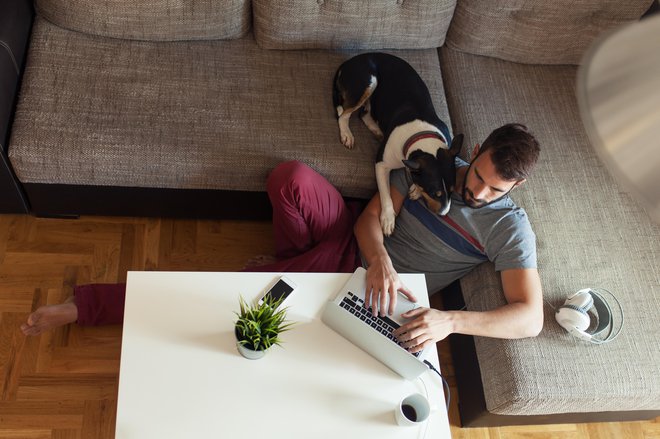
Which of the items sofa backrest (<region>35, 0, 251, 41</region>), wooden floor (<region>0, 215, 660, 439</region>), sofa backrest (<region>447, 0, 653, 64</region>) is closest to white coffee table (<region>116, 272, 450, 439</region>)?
wooden floor (<region>0, 215, 660, 439</region>)

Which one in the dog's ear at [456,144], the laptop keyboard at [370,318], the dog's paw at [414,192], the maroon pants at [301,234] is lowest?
the maroon pants at [301,234]

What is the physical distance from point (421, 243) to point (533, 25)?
0.95m

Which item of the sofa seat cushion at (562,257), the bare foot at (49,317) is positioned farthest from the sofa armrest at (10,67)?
the sofa seat cushion at (562,257)

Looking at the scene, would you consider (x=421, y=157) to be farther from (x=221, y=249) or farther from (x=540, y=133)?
(x=221, y=249)

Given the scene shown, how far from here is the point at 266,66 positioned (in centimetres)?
202

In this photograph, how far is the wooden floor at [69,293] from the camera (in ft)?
5.91

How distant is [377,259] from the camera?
1.61 meters

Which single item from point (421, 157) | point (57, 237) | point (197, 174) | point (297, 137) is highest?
point (421, 157)

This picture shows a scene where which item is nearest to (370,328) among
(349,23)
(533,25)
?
(349,23)

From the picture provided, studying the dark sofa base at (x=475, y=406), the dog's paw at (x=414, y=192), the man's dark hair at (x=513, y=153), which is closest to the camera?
the man's dark hair at (x=513, y=153)

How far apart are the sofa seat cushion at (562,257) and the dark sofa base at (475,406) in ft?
0.28

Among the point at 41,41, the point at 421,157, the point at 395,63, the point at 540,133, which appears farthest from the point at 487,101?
the point at 41,41

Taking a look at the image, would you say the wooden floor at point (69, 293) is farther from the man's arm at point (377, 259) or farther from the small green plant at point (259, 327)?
the small green plant at point (259, 327)

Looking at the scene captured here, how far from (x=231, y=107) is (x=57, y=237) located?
2.48 ft
